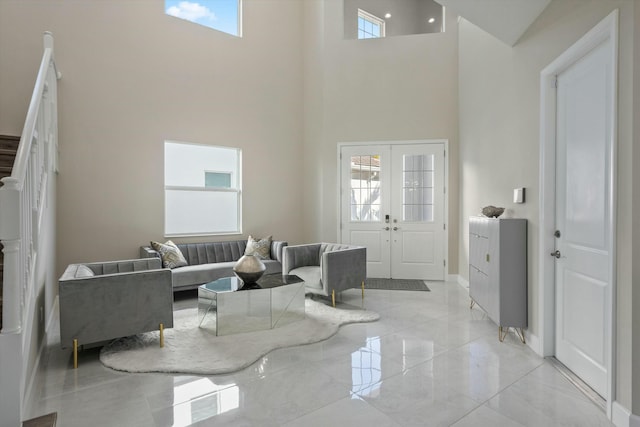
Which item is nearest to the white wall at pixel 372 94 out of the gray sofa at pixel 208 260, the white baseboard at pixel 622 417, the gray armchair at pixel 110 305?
the gray sofa at pixel 208 260

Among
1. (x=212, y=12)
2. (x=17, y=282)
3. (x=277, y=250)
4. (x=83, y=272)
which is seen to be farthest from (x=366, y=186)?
(x=17, y=282)

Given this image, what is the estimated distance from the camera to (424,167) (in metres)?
6.23

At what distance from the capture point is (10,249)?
6.43ft

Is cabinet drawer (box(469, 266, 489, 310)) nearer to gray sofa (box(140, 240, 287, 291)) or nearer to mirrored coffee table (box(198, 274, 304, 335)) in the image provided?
mirrored coffee table (box(198, 274, 304, 335))

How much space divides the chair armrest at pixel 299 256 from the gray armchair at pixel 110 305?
199 centimetres

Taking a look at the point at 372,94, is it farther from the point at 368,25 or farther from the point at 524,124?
the point at 524,124

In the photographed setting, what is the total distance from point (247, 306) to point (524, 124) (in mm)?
3215

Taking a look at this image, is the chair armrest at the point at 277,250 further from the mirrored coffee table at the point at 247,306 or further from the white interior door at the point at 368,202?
the mirrored coffee table at the point at 247,306

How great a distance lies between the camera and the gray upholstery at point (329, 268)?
450cm

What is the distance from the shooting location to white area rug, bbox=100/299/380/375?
112 inches

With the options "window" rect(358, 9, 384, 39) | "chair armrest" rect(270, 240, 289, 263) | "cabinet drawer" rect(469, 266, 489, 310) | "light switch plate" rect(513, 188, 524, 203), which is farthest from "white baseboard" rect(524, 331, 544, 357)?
"window" rect(358, 9, 384, 39)

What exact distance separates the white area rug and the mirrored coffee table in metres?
0.11

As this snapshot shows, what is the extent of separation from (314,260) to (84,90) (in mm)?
3914

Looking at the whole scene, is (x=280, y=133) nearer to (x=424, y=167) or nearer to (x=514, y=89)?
(x=424, y=167)
